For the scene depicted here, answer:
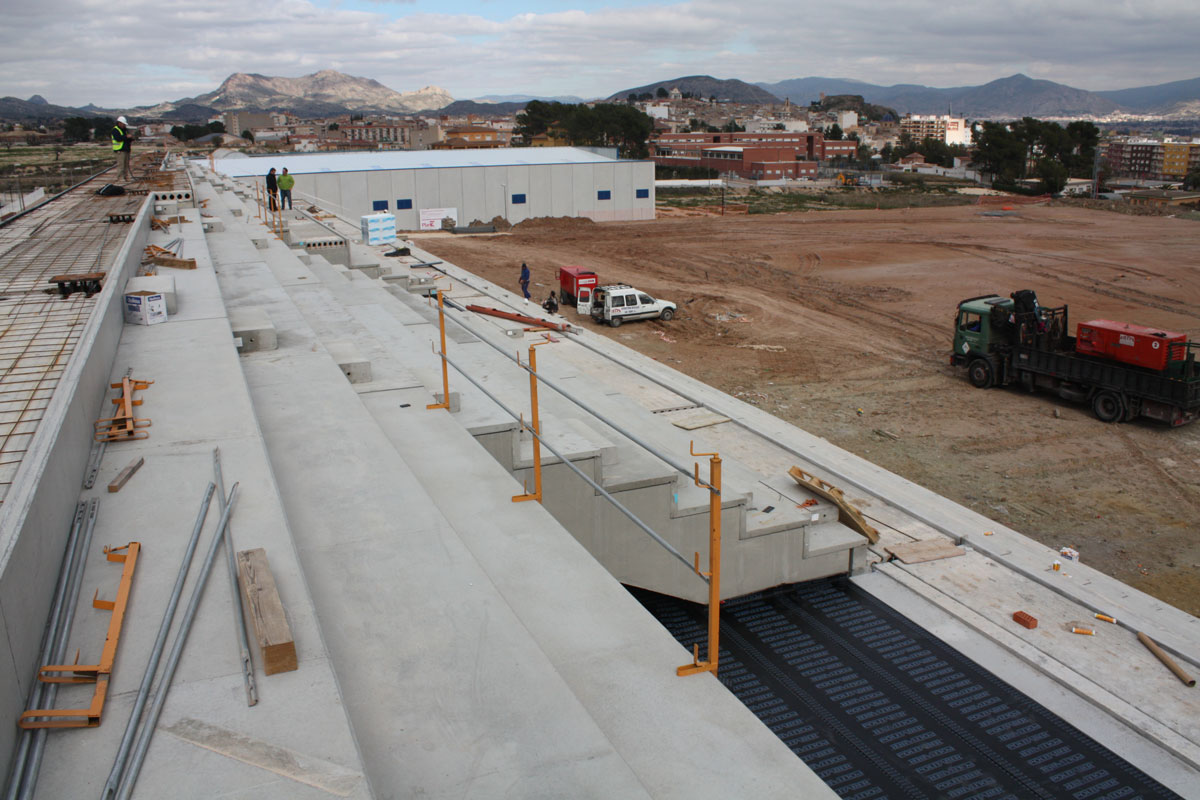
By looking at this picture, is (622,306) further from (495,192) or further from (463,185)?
(495,192)

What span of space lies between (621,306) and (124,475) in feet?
69.1

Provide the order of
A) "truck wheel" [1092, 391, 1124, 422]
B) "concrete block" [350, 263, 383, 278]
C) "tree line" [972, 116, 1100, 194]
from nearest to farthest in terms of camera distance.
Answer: "truck wheel" [1092, 391, 1124, 422], "concrete block" [350, 263, 383, 278], "tree line" [972, 116, 1100, 194]

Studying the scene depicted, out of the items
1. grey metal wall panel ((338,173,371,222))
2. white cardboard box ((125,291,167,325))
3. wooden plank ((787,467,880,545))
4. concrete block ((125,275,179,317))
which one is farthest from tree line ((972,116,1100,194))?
white cardboard box ((125,291,167,325))

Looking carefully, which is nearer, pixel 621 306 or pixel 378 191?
pixel 621 306

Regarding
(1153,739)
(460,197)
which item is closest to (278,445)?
(1153,739)

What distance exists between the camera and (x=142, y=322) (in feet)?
30.0

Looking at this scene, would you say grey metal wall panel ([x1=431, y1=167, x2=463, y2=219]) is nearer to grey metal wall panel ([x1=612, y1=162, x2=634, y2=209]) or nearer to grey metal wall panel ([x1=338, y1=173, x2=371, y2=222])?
grey metal wall panel ([x1=338, y1=173, x2=371, y2=222])

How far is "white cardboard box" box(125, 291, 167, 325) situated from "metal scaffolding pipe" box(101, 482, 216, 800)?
5.03 metres

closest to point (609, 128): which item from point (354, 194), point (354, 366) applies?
point (354, 194)

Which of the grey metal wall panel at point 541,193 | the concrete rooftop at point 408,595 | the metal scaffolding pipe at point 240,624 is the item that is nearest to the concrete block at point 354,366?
the concrete rooftop at point 408,595

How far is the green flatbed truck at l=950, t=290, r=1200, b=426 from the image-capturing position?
1667cm

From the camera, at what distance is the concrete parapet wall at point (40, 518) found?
3209mm

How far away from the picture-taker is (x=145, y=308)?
909 cm

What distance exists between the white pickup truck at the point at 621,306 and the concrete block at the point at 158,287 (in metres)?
16.2
